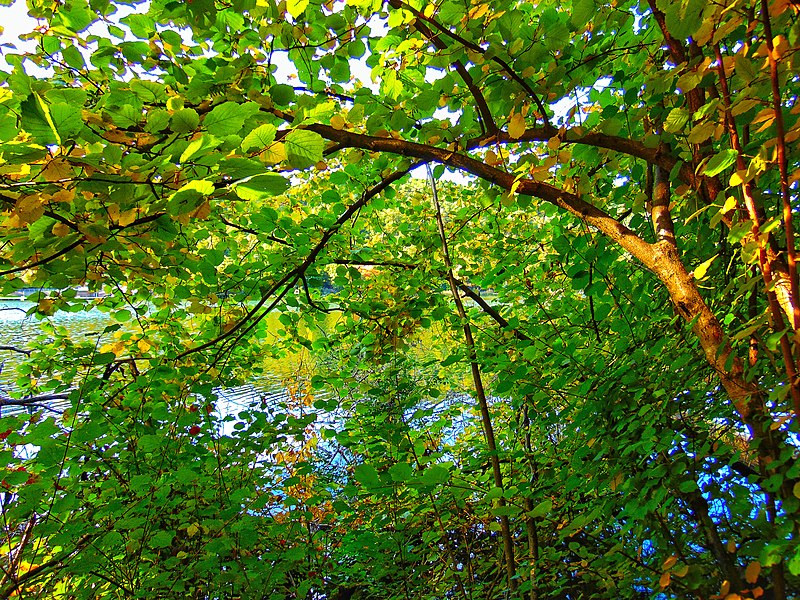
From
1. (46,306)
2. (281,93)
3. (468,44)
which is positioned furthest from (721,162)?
(46,306)

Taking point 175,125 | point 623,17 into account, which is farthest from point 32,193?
point 623,17

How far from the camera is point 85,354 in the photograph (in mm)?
2543

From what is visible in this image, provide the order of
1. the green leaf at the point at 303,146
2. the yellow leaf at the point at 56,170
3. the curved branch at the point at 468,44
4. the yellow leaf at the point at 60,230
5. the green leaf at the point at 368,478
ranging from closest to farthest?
the yellow leaf at the point at 56,170 → the green leaf at the point at 303,146 → the yellow leaf at the point at 60,230 → the curved branch at the point at 468,44 → the green leaf at the point at 368,478

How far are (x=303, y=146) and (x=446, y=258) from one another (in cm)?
163

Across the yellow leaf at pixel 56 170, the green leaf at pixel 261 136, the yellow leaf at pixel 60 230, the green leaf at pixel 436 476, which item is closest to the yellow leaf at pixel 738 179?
the green leaf at pixel 261 136

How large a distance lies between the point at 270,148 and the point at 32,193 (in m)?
0.46

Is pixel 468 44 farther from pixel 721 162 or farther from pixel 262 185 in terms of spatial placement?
pixel 262 185

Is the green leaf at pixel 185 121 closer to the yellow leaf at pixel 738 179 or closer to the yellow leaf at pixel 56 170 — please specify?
the yellow leaf at pixel 56 170

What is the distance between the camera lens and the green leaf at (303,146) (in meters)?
0.85

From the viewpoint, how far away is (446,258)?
243cm

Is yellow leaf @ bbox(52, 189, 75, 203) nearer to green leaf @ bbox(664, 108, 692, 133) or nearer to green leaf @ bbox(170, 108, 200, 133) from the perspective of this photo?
green leaf @ bbox(170, 108, 200, 133)

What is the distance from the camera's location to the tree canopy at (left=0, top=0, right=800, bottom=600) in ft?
2.88

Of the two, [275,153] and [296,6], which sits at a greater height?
[296,6]

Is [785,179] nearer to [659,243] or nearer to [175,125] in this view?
[659,243]
